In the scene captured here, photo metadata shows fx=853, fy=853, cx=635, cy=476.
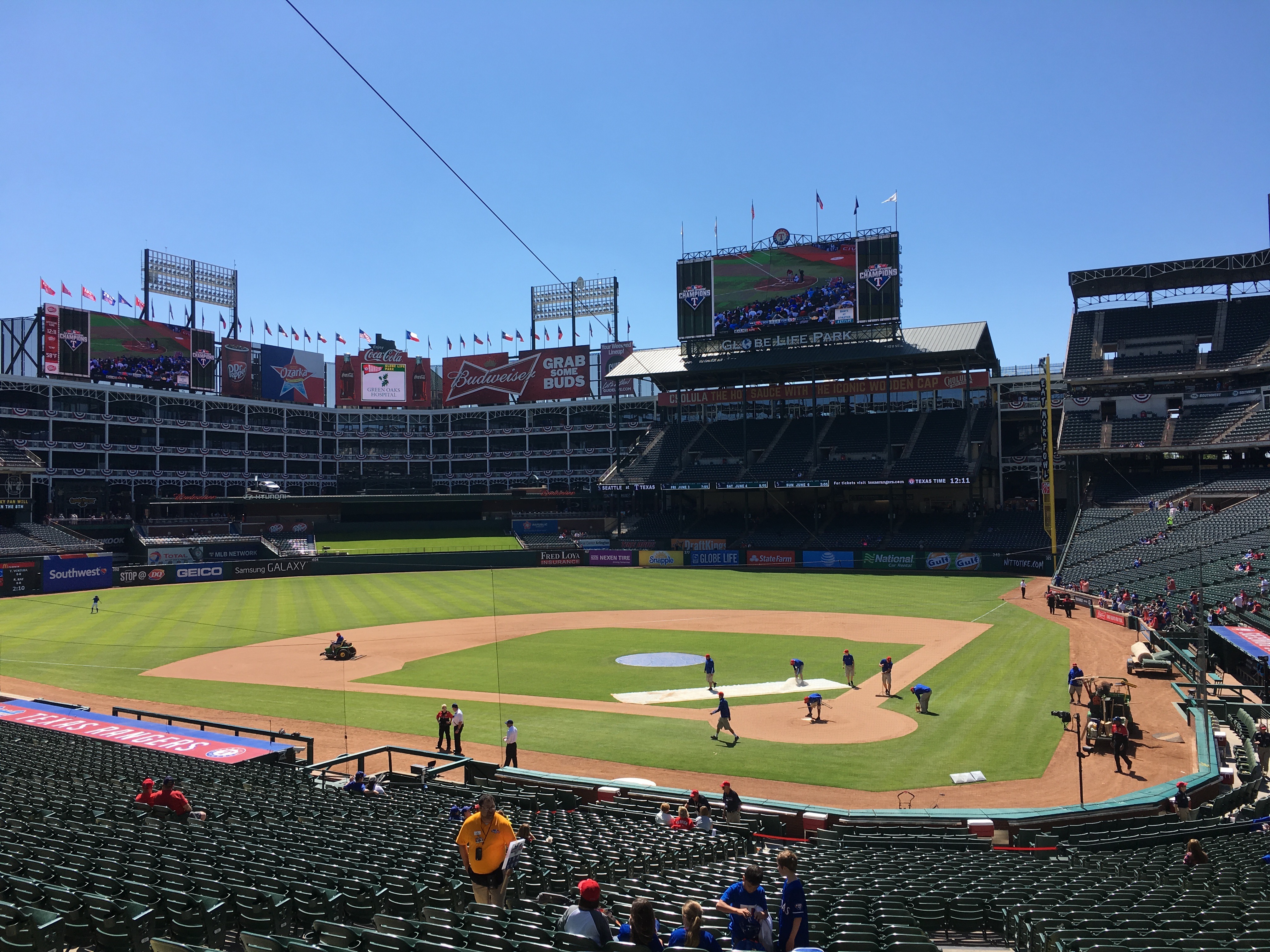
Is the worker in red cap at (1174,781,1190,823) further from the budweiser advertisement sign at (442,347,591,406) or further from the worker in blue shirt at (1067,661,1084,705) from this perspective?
the budweiser advertisement sign at (442,347,591,406)

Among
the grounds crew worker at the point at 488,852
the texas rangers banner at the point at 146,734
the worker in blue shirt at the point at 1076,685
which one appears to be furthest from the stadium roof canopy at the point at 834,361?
the grounds crew worker at the point at 488,852

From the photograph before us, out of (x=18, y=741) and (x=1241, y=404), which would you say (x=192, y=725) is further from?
(x=1241, y=404)

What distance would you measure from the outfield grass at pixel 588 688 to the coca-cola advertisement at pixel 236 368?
3346cm

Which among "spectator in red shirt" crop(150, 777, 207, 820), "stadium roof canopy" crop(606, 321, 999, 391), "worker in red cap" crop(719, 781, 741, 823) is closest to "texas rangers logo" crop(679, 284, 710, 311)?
"stadium roof canopy" crop(606, 321, 999, 391)

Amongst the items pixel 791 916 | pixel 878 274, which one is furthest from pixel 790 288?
pixel 791 916

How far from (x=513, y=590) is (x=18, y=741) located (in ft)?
127

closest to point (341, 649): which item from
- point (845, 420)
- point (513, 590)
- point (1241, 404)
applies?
point (513, 590)

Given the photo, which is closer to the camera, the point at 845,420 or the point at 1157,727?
the point at 1157,727

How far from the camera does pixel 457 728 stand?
72.5 ft

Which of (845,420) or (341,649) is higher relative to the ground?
(845,420)

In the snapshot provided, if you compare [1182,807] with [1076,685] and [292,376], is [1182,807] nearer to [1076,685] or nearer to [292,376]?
[1076,685]

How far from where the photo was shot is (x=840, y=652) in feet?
116

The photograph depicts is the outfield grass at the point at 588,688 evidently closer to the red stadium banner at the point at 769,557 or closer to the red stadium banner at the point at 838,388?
the red stadium banner at the point at 769,557

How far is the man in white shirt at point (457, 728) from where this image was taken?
21953 millimetres
